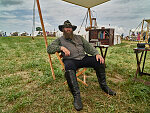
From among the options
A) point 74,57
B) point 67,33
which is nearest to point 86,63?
point 74,57

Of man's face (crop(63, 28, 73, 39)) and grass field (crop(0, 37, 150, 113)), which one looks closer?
grass field (crop(0, 37, 150, 113))

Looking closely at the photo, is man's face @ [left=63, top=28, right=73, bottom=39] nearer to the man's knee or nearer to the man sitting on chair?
the man sitting on chair

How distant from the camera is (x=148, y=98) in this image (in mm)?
2277

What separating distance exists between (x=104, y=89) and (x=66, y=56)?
1060 mm

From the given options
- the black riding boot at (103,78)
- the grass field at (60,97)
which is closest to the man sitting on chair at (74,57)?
the black riding boot at (103,78)

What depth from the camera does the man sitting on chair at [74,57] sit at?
2.17 meters

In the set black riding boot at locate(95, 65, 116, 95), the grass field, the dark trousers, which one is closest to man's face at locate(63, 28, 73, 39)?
the dark trousers

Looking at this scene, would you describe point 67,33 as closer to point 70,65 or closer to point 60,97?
point 70,65

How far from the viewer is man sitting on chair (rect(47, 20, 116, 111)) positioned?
2.17m

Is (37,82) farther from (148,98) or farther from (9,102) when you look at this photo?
(148,98)

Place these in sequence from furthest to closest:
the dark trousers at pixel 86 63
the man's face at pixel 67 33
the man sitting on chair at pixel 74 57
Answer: the man's face at pixel 67 33 < the dark trousers at pixel 86 63 < the man sitting on chair at pixel 74 57

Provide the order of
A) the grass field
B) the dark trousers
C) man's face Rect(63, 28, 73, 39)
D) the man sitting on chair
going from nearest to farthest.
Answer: the grass field → the man sitting on chair → the dark trousers → man's face Rect(63, 28, 73, 39)

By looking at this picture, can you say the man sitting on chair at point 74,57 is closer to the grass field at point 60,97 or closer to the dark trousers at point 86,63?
the dark trousers at point 86,63

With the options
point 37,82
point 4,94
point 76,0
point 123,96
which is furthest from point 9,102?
point 76,0
